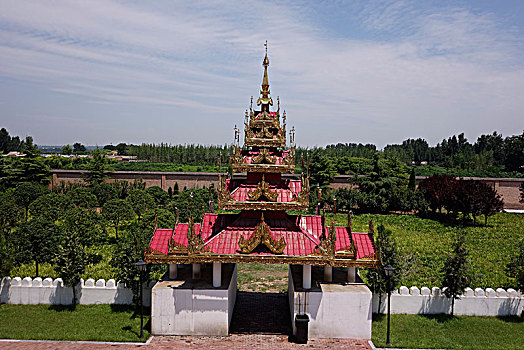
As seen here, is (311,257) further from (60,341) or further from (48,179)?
(48,179)

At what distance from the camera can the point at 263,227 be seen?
584 inches

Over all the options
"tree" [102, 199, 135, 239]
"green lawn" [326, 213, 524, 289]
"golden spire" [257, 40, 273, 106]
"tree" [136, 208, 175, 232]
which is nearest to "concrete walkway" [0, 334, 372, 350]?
"green lawn" [326, 213, 524, 289]

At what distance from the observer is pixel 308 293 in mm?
14734

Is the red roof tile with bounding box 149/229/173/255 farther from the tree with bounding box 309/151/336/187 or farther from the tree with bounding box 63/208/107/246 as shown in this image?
the tree with bounding box 309/151/336/187

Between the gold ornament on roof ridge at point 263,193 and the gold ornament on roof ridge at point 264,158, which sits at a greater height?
the gold ornament on roof ridge at point 264,158

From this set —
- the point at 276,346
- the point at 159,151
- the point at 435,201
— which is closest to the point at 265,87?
the point at 276,346

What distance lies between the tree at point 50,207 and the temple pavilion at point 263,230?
1815 centimetres

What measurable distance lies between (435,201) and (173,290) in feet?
118

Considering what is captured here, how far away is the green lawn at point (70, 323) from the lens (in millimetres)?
14547

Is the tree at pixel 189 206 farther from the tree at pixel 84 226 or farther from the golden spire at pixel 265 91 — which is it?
the golden spire at pixel 265 91

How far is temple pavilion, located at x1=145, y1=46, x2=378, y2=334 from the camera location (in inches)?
580

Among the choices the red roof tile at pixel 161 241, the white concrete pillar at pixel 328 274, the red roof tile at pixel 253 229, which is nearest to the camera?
the red roof tile at pixel 253 229

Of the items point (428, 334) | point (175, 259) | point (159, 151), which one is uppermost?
point (159, 151)

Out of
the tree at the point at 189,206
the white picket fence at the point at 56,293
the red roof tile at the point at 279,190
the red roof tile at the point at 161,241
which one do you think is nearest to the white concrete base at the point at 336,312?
the red roof tile at the point at 279,190
